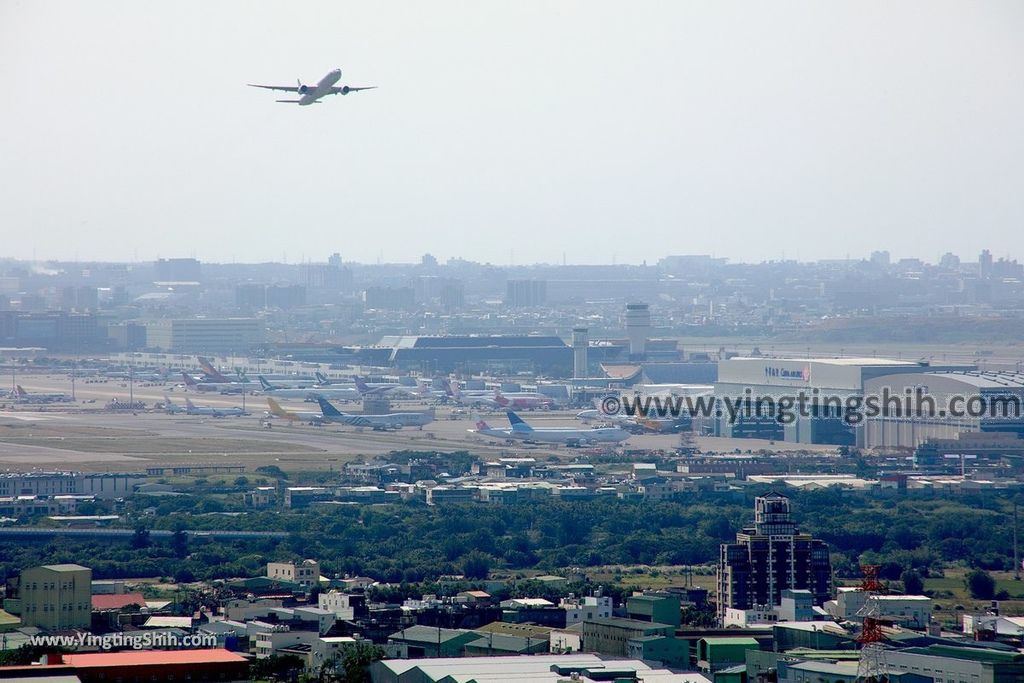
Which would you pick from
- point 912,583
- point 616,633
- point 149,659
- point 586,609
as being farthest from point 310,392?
point 149,659

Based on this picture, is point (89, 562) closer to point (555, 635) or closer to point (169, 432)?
point (555, 635)

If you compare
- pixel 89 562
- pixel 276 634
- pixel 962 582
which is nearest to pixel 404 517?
pixel 89 562

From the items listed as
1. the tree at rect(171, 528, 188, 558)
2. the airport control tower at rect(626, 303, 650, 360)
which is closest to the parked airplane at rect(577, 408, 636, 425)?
the airport control tower at rect(626, 303, 650, 360)

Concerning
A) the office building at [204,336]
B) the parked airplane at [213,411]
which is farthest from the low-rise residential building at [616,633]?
the office building at [204,336]

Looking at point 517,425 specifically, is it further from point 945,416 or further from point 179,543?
point 179,543

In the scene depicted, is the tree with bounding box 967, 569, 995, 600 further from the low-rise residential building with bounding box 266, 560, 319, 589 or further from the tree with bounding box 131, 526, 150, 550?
the tree with bounding box 131, 526, 150, 550

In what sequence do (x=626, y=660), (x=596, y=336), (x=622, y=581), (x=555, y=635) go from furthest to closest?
(x=596, y=336) < (x=622, y=581) < (x=555, y=635) < (x=626, y=660)

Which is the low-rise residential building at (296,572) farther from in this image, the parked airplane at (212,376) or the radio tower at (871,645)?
the parked airplane at (212,376)
